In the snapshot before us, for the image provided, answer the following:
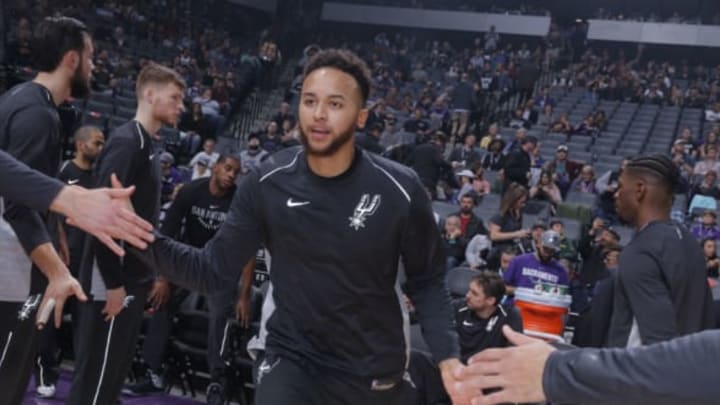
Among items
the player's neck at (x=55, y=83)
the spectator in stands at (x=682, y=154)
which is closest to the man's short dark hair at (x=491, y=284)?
the player's neck at (x=55, y=83)

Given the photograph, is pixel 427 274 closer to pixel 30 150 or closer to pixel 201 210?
pixel 30 150

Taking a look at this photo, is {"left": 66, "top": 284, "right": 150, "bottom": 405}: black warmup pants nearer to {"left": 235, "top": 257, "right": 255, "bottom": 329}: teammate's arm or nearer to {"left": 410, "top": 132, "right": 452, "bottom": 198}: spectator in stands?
{"left": 235, "top": 257, "right": 255, "bottom": 329}: teammate's arm

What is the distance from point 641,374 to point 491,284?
4479mm

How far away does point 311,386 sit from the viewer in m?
3.03

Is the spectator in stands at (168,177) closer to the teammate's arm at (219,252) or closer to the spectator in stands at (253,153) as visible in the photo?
the spectator in stands at (253,153)

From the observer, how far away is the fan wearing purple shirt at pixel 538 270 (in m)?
7.68

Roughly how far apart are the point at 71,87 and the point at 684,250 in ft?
8.95

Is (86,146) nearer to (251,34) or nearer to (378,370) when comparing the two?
(378,370)

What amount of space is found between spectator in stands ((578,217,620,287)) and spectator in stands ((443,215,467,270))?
4.34ft

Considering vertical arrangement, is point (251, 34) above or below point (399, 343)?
above

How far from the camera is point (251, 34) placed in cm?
2786

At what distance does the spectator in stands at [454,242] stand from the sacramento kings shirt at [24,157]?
20.4 feet

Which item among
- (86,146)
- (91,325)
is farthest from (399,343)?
(86,146)

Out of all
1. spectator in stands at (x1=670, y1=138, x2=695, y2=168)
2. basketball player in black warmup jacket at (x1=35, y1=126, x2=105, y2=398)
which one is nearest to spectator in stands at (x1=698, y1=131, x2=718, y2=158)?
spectator in stands at (x1=670, y1=138, x2=695, y2=168)
